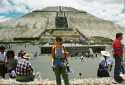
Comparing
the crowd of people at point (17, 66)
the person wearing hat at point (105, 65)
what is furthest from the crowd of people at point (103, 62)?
the crowd of people at point (17, 66)

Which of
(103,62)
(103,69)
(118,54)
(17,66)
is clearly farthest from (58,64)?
(103,69)

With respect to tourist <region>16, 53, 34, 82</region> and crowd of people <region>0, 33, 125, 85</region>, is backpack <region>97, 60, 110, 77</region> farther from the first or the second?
tourist <region>16, 53, 34, 82</region>

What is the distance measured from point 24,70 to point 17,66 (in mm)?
297

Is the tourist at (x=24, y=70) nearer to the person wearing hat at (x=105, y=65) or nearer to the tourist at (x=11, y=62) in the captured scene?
the tourist at (x=11, y=62)

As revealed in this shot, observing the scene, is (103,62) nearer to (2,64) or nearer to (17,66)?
(17,66)

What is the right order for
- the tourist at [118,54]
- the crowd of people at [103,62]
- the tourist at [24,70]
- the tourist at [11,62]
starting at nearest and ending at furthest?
the crowd of people at [103,62], the tourist at [24,70], the tourist at [118,54], the tourist at [11,62]

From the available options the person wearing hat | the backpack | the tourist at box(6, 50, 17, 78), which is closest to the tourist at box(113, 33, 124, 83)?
the person wearing hat

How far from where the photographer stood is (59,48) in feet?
57.1

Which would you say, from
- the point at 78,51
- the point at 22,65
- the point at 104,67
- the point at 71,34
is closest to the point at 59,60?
the point at 22,65

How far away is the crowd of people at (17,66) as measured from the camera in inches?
732

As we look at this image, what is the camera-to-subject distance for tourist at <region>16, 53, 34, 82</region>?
1856 cm

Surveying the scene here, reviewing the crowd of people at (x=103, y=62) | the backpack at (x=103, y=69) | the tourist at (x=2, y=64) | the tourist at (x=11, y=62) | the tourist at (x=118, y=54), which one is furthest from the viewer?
the tourist at (x=2, y=64)

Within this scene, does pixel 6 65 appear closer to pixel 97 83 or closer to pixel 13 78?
pixel 13 78

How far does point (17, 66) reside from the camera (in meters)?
18.8
